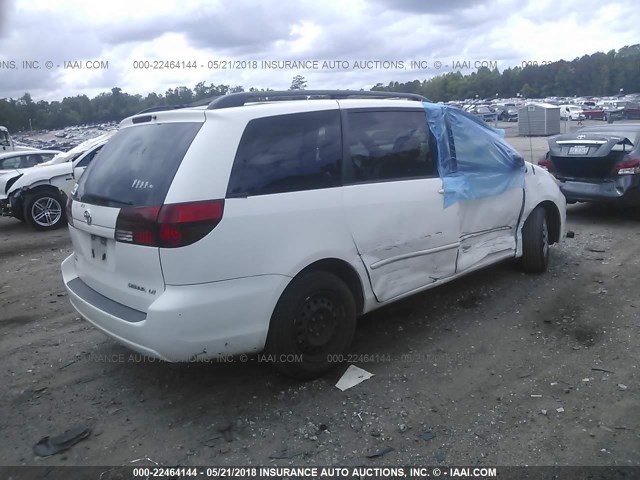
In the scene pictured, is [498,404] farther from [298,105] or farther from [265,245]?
[298,105]

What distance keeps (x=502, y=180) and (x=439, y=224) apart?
108cm

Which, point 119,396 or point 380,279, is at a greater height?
point 380,279

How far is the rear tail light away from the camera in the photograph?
9.75 ft

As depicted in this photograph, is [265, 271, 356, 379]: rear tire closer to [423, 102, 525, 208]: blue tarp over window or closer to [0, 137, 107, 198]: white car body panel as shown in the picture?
[423, 102, 525, 208]: blue tarp over window

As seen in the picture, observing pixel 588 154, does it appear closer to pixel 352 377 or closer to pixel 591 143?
pixel 591 143

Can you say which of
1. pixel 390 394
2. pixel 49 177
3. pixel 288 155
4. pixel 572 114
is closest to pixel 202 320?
pixel 288 155

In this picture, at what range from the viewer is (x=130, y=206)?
125 inches

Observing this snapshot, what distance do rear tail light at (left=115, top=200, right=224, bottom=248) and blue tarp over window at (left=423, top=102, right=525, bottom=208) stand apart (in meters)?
2.07

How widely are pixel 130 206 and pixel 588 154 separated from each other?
6915 millimetres

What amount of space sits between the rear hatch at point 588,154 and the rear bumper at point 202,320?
629 cm

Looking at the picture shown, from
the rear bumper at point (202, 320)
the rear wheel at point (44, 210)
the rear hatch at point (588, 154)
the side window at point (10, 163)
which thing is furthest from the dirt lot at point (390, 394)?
the side window at point (10, 163)

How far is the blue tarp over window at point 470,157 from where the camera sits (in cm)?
444

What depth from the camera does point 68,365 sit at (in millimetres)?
4086

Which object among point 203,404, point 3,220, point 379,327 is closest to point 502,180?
point 379,327
